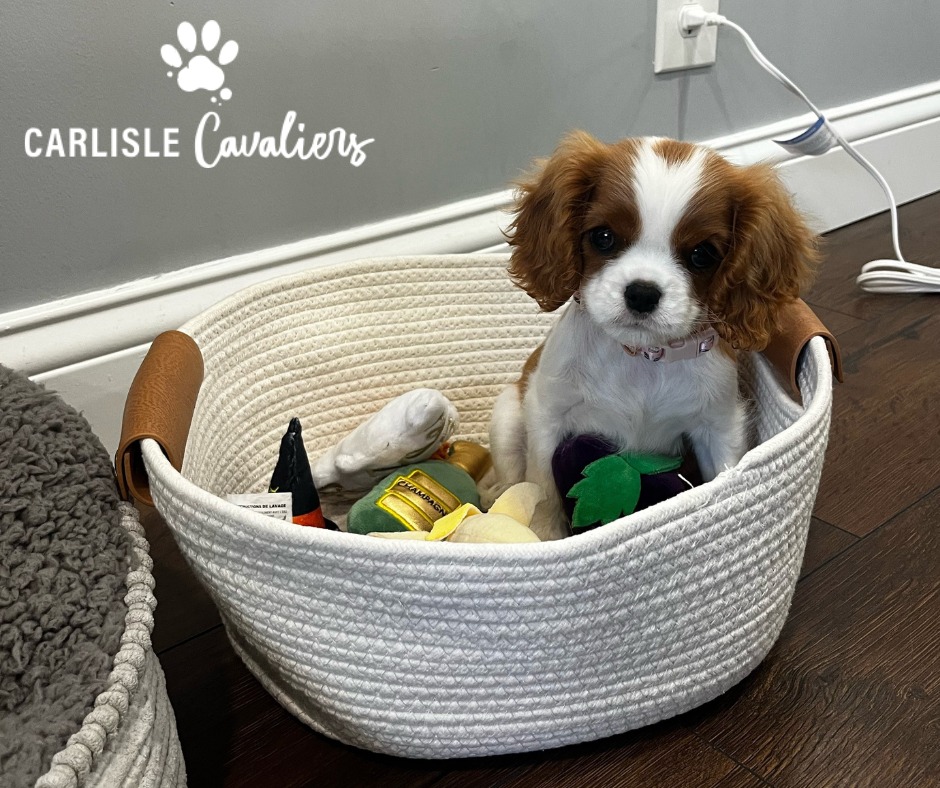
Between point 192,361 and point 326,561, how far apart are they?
421 millimetres

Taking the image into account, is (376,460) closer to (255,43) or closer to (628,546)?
(628,546)

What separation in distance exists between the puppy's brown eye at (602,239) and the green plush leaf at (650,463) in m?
0.25

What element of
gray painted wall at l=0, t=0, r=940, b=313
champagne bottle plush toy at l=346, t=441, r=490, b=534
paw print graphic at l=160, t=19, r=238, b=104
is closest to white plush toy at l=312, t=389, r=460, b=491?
champagne bottle plush toy at l=346, t=441, r=490, b=534

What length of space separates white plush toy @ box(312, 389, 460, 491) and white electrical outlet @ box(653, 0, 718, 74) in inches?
39.7

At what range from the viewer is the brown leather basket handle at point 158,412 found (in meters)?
0.92

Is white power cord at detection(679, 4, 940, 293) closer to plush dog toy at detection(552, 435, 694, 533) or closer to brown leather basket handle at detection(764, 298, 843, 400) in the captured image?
brown leather basket handle at detection(764, 298, 843, 400)

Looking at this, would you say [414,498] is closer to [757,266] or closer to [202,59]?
[757,266]

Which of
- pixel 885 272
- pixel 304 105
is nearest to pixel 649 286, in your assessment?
pixel 304 105

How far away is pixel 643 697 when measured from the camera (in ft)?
2.96

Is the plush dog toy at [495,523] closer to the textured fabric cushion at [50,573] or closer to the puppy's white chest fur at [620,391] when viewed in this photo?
the puppy's white chest fur at [620,391]

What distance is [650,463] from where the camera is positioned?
1101mm

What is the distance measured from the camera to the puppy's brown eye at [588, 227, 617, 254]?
988 mm

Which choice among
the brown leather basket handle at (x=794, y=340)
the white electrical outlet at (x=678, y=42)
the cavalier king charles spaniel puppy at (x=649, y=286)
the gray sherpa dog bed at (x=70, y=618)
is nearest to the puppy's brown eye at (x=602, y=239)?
the cavalier king charles spaniel puppy at (x=649, y=286)

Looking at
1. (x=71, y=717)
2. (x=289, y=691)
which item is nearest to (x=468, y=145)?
(x=289, y=691)
